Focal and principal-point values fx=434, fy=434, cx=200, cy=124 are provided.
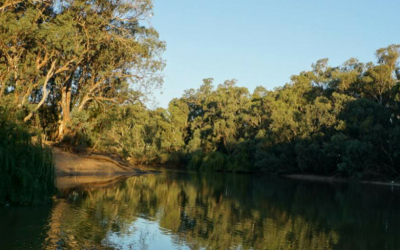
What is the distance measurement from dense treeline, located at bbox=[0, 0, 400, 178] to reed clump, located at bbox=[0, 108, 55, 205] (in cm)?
90

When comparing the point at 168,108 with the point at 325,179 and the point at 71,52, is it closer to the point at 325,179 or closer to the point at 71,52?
the point at 325,179

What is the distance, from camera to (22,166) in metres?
15.1

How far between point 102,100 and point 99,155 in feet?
17.1

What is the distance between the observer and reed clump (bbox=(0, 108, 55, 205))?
14.6 metres

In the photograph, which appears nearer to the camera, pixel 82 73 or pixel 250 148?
pixel 82 73

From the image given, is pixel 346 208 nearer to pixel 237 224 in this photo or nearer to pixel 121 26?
pixel 237 224

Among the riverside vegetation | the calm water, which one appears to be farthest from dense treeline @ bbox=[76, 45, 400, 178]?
the calm water

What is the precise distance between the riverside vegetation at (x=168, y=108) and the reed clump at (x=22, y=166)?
18 centimetres

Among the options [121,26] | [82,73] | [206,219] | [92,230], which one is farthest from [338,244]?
[82,73]

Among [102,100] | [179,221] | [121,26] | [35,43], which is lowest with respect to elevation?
[179,221]

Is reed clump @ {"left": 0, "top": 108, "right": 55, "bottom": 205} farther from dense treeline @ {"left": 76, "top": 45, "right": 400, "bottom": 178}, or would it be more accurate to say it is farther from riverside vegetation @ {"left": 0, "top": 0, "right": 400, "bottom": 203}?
dense treeline @ {"left": 76, "top": 45, "right": 400, "bottom": 178}

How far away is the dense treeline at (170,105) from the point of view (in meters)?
29.8

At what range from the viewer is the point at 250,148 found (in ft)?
238

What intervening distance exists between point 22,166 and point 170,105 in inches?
2986
